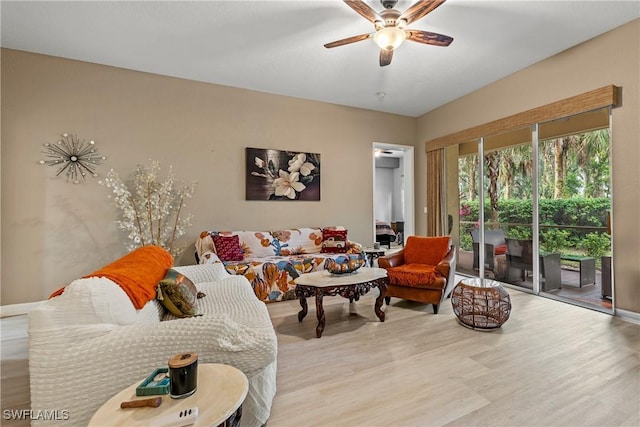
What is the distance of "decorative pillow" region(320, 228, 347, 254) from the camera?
4.64 meters

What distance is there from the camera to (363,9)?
2.48m

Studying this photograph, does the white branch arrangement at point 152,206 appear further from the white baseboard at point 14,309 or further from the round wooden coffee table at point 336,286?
the round wooden coffee table at point 336,286

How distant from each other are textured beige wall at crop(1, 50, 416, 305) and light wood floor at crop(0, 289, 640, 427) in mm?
982

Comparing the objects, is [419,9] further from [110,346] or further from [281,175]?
[110,346]

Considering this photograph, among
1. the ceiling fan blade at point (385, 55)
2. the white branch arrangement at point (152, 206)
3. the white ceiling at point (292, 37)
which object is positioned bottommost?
the white branch arrangement at point (152, 206)

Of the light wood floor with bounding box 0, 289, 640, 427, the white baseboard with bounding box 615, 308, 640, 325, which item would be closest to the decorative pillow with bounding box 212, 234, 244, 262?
the light wood floor with bounding box 0, 289, 640, 427

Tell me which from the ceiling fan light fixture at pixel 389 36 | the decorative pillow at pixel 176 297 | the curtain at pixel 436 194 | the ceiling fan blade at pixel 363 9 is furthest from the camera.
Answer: the curtain at pixel 436 194

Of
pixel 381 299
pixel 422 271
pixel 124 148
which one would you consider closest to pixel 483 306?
pixel 422 271

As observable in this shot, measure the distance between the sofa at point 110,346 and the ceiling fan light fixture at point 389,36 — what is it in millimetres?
2654

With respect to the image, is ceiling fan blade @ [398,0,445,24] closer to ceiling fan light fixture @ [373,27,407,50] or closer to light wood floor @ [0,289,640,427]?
ceiling fan light fixture @ [373,27,407,50]

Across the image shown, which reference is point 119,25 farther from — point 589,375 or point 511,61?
point 589,375

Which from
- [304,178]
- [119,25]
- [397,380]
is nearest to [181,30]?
[119,25]

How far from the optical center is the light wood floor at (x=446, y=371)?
1698mm

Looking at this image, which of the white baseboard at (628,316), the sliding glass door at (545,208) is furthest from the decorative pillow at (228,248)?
the white baseboard at (628,316)
